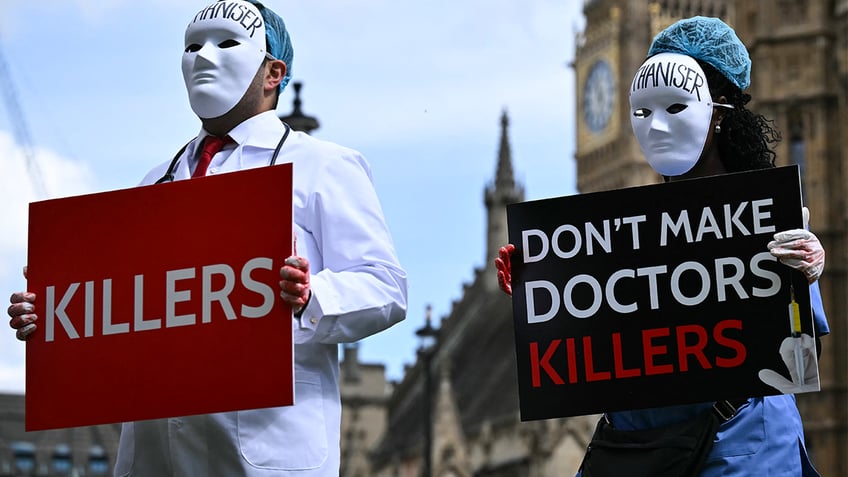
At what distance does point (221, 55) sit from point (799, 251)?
69.0 inches

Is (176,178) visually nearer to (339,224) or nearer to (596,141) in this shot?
(339,224)

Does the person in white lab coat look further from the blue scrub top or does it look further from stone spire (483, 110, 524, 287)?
stone spire (483, 110, 524, 287)

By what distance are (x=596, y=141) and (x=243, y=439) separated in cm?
7757

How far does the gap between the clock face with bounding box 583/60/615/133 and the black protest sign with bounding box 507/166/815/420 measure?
75.1 m

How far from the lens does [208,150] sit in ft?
18.5

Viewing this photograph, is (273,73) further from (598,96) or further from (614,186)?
(598,96)

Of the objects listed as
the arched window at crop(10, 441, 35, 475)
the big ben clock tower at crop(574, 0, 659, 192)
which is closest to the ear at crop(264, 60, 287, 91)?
the arched window at crop(10, 441, 35, 475)

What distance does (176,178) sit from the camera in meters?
5.64

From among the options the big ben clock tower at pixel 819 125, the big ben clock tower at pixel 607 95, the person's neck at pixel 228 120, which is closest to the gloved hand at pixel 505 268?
the person's neck at pixel 228 120

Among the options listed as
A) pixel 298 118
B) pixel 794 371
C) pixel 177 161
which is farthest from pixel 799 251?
pixel 298 118

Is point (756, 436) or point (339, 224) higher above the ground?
point (339, 224)

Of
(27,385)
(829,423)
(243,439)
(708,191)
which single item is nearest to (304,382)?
(243,439)

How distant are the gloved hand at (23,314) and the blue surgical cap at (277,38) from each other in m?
1.00

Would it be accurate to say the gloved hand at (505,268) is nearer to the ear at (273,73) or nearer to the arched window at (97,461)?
the ear at (273,73)
